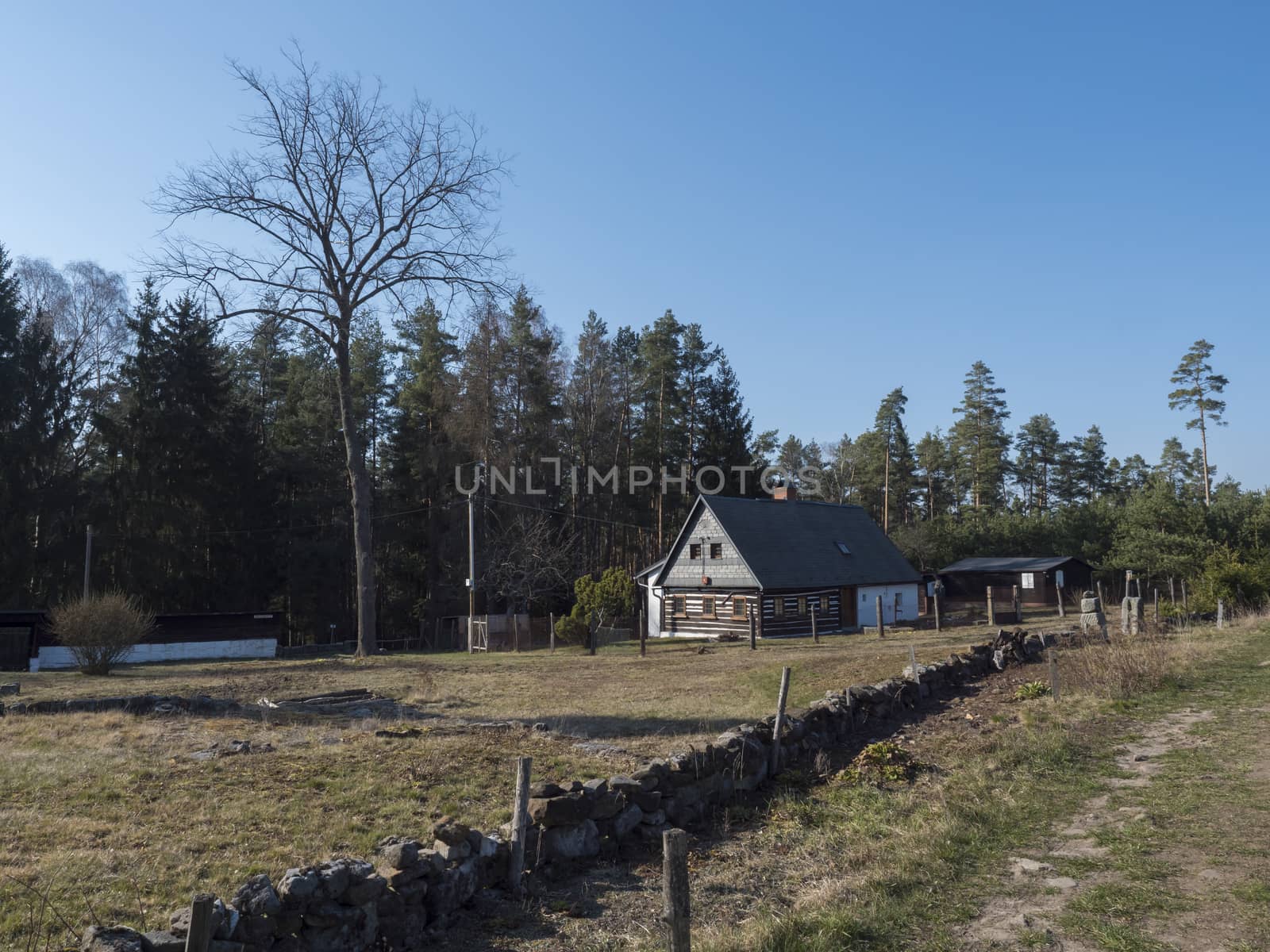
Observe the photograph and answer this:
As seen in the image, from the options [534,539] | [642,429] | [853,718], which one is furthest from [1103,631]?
[642,429]

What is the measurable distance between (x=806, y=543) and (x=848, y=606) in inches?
140

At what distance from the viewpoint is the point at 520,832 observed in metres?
7.04

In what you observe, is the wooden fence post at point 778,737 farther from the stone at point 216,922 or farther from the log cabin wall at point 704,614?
the log cabin wall at point 704,614

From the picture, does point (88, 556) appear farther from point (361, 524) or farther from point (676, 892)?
point (676, 892)

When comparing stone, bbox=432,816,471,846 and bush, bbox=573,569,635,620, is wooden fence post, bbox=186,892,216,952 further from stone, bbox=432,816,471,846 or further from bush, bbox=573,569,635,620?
bush, bbox=573,569,635,620

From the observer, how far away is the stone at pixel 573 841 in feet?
24.7

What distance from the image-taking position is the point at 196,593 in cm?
4300

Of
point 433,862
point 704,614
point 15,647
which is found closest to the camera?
point 433,862

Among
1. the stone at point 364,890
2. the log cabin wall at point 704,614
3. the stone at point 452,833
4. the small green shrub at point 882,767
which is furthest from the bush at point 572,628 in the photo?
the stone at point 364,890

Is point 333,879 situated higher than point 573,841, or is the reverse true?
point 333,879

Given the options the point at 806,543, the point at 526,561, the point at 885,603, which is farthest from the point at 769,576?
the point at 526,561

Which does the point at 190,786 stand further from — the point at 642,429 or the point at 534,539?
the point at 642,429

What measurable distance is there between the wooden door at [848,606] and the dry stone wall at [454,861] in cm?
2745

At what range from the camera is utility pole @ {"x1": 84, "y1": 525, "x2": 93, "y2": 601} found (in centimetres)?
3594
